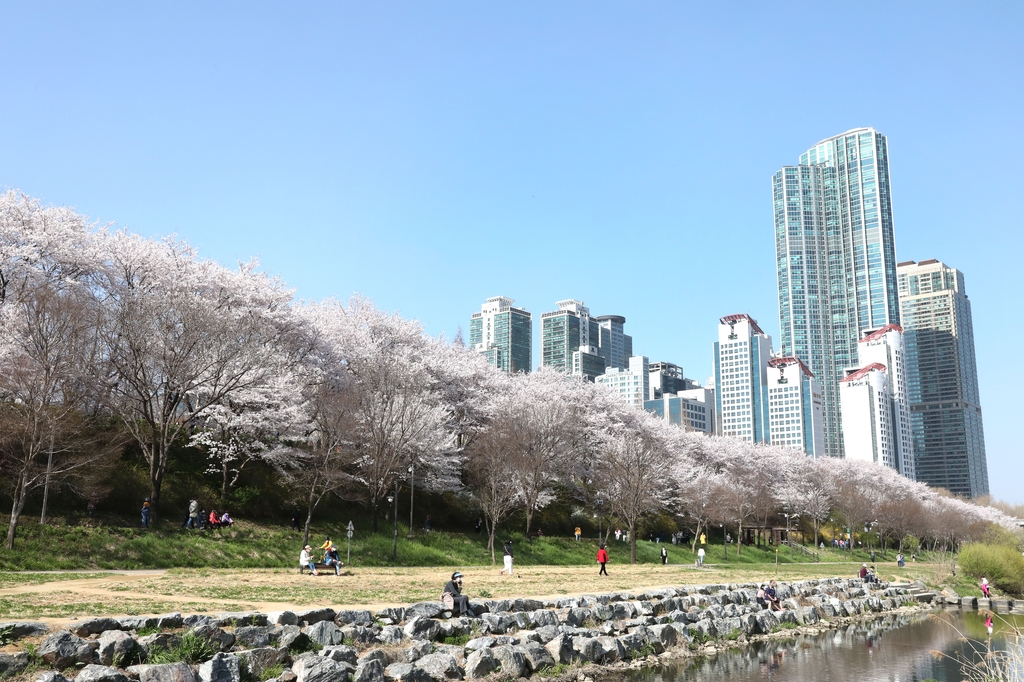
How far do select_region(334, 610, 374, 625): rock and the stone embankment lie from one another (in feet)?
0.08

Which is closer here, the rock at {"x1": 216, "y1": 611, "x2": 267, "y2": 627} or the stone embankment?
the stone embankment

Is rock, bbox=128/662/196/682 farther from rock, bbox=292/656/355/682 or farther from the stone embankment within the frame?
rock, bbox=292/656/355/682

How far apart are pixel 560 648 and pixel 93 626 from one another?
1128cm

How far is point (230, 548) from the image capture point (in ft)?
116

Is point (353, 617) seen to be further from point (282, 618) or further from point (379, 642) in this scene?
point (282, 618)

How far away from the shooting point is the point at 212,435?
44000 millimetres

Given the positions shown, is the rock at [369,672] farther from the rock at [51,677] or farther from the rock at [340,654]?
the rock at [51,677]

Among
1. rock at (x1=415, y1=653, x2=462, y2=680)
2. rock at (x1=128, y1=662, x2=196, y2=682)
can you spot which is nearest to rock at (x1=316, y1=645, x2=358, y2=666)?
rock at (x1=415, y1=653, x2=462, y2=680)

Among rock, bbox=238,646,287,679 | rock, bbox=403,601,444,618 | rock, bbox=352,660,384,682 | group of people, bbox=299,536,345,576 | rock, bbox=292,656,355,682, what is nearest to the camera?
rock, bbox=238,646,287,679

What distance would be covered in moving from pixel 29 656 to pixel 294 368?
3465 cm

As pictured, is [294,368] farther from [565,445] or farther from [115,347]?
[565,445]

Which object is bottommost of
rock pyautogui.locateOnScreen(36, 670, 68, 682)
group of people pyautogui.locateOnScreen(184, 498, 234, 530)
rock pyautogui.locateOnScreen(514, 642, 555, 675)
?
rock pyautogui.locateOnScreen(514, 642, 555, 675)

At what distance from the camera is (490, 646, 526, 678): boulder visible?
61.0ft

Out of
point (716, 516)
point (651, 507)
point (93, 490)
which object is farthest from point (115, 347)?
point (716, 516)
